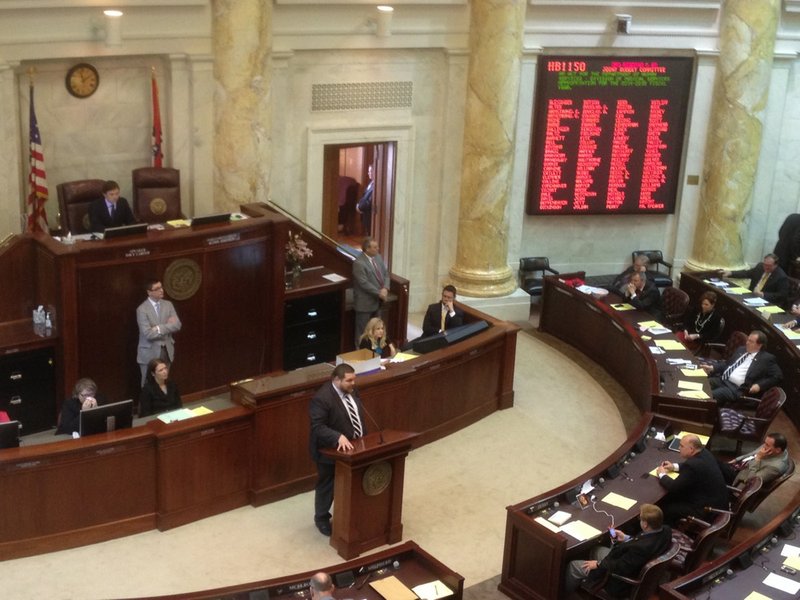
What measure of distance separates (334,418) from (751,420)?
148 inches

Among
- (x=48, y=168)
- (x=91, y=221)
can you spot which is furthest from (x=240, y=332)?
(x=48, y=168)

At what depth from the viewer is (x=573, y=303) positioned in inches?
510

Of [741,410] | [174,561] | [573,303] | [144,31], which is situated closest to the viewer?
[174,561]

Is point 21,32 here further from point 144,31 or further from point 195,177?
point 195,177

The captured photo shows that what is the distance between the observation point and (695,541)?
7.70 meters

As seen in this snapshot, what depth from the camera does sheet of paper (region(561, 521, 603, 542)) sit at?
24.9 ft

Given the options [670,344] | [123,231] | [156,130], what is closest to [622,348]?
[670,344]

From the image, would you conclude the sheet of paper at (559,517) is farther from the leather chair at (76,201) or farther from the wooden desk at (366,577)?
the leather chair at (76,201)

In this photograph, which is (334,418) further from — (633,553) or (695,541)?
(695,541)

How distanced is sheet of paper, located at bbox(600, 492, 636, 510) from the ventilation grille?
6.23 meters

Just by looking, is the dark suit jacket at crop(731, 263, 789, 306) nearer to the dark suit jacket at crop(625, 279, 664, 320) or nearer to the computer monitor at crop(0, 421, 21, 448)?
the dark suit jacket at crop(625, 279, 664, 320)

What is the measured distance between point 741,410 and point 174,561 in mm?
5164

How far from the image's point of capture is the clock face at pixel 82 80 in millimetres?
11477

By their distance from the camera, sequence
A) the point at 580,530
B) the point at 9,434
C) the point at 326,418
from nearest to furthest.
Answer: the point at 580,530 < the point at 9,434 < the point at 326,418
